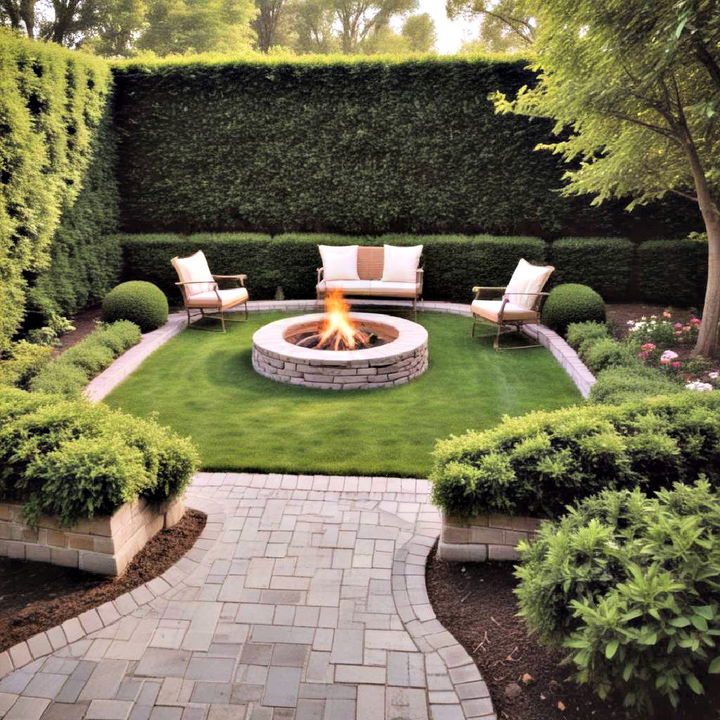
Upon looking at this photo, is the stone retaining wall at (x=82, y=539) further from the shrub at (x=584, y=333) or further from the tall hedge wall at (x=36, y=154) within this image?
the shrub at (x=584, y=333)

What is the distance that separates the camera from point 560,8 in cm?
615

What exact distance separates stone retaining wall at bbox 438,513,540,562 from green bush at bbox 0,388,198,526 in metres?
1.84

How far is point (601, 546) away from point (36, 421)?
141 inches

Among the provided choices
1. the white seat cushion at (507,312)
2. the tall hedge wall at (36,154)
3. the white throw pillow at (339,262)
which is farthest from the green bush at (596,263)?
the tall hedge wall at (36,154)

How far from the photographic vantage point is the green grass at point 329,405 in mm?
5273

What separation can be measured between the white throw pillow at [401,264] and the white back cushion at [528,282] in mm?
1947

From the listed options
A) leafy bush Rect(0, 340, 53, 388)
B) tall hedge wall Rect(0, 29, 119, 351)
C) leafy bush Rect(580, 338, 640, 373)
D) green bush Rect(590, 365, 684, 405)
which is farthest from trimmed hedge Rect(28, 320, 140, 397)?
leafy bush Rect(580, 338, 640, 373)

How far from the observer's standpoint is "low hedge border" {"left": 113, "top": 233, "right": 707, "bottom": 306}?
34.1 ft

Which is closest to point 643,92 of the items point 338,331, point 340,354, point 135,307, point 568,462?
point 340,354

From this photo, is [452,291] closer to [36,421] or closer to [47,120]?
[47,120]

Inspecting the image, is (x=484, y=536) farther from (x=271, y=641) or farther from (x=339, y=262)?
(x=339, y=262)

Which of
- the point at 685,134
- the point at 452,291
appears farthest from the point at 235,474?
the point at 452,291

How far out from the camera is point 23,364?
6855 mm

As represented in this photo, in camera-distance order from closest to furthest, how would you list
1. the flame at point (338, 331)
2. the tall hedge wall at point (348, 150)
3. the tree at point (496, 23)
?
A: the flame at point (338, 331) → the tall hedge wall at point (348, 150) → the tree at point (496, 23)
